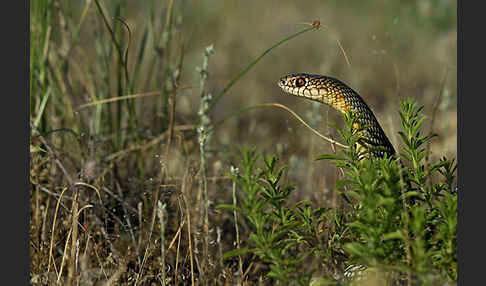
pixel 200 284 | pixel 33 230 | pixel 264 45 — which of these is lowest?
pixel 200 284

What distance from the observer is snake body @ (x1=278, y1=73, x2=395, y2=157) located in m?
3.19

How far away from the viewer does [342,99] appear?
334cm

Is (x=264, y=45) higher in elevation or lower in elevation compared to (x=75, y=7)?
lower

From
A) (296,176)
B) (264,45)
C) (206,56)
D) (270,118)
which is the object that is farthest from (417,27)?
(206,56)

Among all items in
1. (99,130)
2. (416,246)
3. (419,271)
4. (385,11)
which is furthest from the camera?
(385,11)

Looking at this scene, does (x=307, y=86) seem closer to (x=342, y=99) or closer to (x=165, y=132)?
(x=342, y=99)

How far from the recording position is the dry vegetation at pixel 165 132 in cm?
318

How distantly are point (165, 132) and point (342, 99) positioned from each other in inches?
58.1

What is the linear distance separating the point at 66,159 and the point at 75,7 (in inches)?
215

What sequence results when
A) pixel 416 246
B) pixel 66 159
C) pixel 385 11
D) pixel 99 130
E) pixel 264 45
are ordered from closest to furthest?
pixel 416 246, pixel 66 159, pixel 99 130, pixel 264 45, pixel 385 11

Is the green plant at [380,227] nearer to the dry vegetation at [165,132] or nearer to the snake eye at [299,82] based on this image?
the dry vegetation at [165,132]

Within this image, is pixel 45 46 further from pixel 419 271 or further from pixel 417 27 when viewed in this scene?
pixel 417 27

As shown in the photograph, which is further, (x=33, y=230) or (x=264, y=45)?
(x=264, y=45)

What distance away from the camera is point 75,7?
29.0 ft
